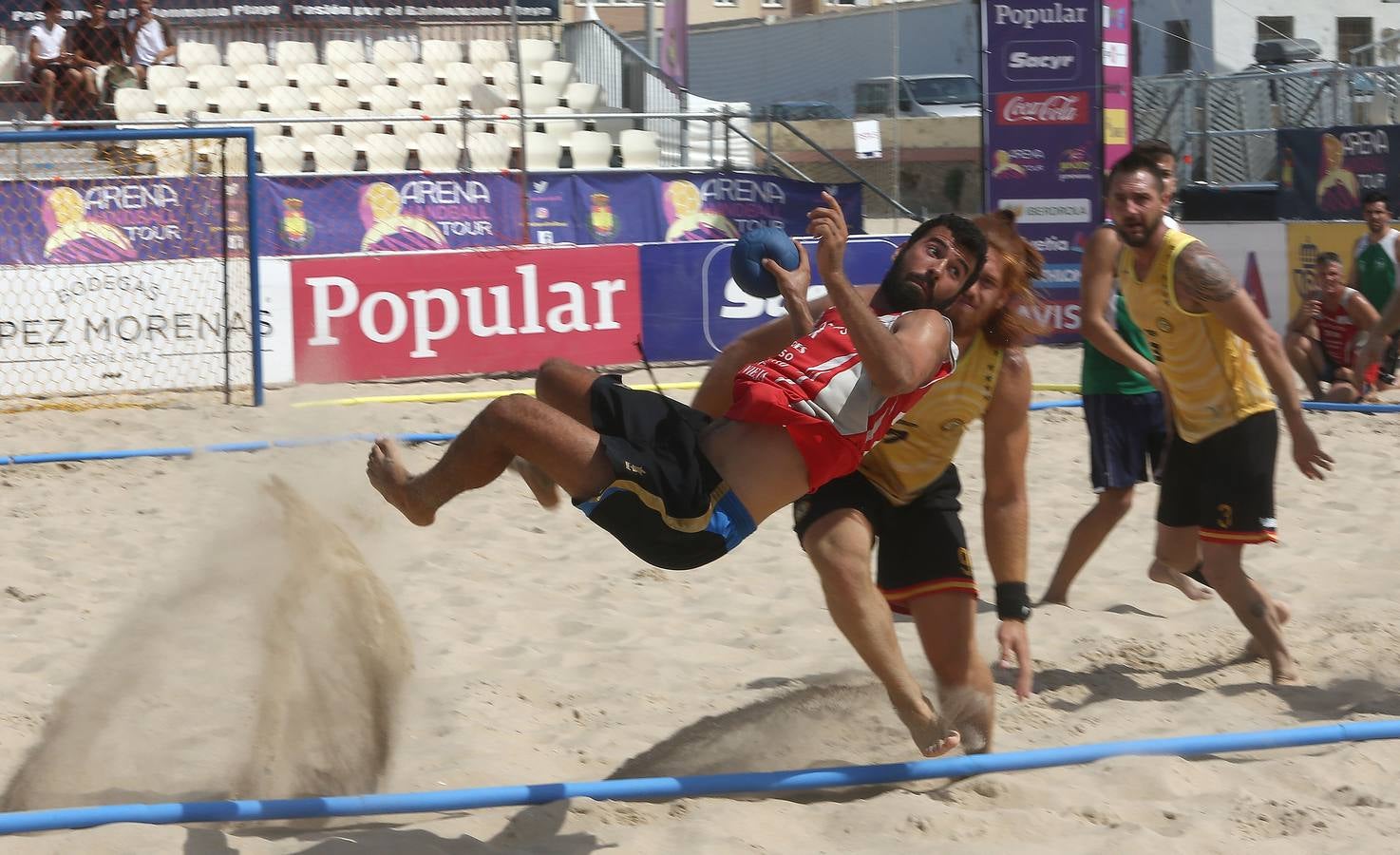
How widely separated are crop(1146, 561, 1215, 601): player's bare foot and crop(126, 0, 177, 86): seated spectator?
39.0 feet

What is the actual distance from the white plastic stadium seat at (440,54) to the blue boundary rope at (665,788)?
13343mm

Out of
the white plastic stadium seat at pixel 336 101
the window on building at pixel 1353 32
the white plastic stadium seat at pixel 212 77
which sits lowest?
the white plastic stadium seat at pixel 336 101

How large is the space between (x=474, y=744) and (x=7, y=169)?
8.99m

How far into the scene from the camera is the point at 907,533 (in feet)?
13.0

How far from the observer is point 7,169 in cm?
1133

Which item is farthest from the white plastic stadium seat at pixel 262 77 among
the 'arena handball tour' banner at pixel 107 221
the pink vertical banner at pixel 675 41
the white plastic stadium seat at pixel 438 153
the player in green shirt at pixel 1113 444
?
the player in green shirt at pixel 1113 444

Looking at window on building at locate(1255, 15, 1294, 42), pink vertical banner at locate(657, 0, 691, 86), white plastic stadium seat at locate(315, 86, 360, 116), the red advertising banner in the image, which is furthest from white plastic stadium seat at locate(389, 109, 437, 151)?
window on building at locate(1255, 15, 1294, 42)

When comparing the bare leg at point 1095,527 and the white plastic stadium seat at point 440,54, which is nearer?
the bare leg at point 1095,527

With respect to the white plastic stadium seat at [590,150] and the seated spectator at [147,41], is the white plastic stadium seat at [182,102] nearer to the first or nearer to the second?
the seated spectator at [147,41]

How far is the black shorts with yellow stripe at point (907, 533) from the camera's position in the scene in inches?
153

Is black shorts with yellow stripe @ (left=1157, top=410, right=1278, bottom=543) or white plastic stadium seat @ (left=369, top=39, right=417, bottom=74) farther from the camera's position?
white plastic stadium seat @ (left=369, top=39, right=417, bottom=74)

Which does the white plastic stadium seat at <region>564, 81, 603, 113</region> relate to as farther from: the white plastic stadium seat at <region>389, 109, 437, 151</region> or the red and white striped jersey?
the red and white striped jersey

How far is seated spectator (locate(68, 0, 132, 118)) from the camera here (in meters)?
13.5

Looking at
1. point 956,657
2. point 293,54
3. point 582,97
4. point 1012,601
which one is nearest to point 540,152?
point 582,97
